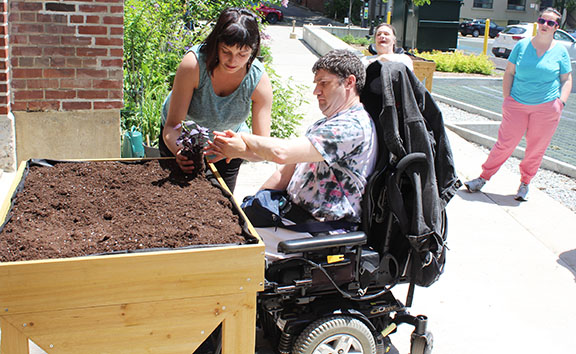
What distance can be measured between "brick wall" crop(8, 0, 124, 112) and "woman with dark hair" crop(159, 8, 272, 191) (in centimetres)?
159

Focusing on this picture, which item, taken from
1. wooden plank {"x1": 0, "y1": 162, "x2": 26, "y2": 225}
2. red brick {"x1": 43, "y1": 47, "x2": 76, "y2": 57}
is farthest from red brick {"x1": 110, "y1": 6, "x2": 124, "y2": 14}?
wooden plank {"x1": 0, "y1": 162, "x2": 26, "y2": 225}

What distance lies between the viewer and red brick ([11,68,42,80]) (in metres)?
4.66

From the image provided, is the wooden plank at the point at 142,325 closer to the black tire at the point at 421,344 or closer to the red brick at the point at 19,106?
the black tire at the point at 421,344

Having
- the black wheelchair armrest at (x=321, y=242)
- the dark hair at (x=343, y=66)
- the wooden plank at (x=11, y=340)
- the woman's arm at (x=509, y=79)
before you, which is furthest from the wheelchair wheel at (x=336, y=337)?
the woman's arm at (x=509, y=79)

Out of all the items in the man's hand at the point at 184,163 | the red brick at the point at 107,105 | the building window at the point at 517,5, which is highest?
the building window at the point at 517,5

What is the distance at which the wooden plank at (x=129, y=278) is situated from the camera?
2.04 meters

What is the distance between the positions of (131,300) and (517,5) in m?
55.7

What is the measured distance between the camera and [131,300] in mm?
2178

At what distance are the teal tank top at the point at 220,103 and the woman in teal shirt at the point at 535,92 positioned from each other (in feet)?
11.3

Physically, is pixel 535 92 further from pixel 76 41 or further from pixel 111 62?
pixel 76 41

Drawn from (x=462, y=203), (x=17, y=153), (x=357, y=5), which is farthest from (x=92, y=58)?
(x=357, y=5)

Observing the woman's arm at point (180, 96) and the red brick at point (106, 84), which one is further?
the red brick at point (106, 84)

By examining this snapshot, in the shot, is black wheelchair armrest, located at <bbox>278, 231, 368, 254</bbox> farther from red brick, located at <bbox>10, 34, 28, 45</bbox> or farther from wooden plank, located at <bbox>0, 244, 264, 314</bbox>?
red brick, located at <bbox>10, 34, 28, 45</bbox>

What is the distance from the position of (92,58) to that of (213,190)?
8.06 feet
